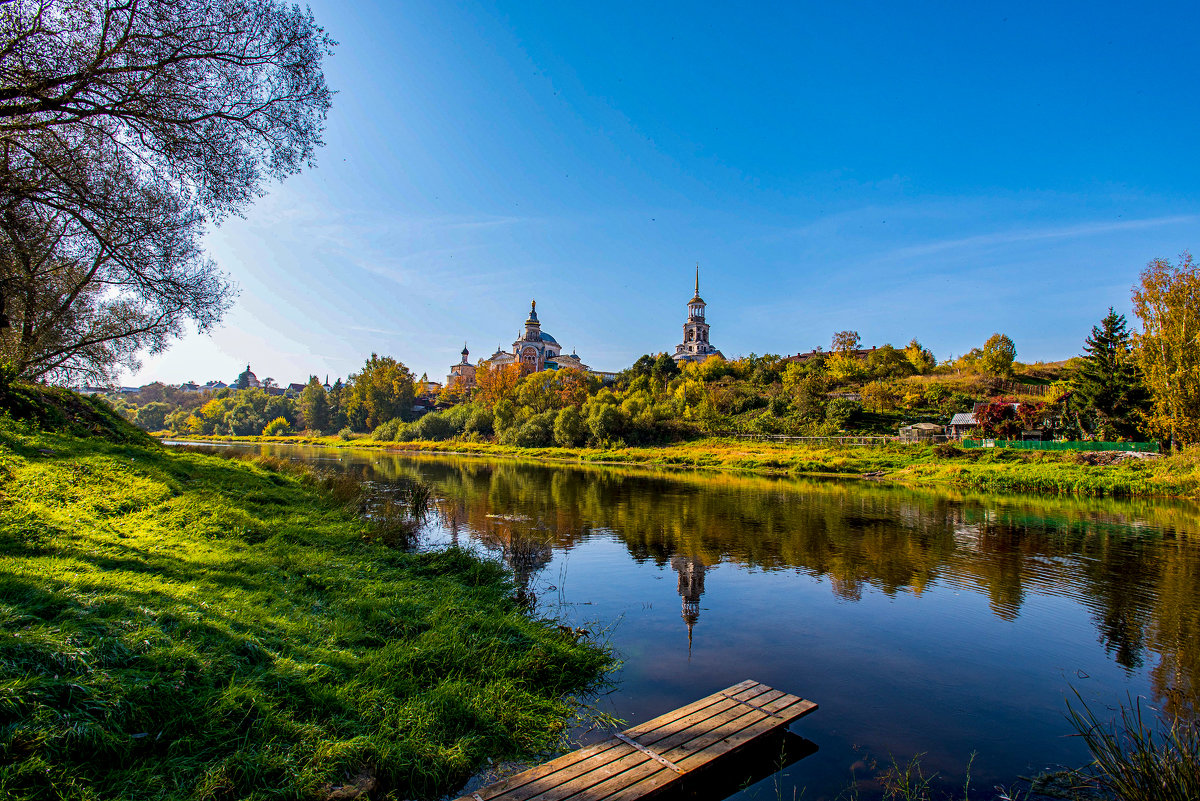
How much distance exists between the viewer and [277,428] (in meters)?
96.8

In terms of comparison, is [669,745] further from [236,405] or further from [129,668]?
[236,405]

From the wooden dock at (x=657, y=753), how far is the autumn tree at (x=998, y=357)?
76122mm

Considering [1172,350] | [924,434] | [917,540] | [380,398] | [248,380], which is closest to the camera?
[917,540]

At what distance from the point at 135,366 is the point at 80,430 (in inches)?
361

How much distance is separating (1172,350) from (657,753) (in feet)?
141

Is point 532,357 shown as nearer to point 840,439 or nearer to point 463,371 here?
point 463,371

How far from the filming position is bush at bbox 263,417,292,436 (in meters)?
95.0

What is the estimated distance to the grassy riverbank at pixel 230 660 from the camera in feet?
13.1

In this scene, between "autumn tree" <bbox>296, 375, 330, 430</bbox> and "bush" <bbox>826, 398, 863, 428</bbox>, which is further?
"autumn tree" <bbox>296, 375, 330, 430</bbox>

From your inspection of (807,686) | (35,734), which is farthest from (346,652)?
(807,686)

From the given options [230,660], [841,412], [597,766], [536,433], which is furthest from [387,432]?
[597,766]

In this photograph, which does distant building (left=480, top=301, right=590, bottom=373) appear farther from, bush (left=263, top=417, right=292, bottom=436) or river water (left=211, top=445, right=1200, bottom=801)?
river water (left=211, top=445, right=1200, bottom=801)

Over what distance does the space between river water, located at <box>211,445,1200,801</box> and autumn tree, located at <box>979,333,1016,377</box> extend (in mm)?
52272

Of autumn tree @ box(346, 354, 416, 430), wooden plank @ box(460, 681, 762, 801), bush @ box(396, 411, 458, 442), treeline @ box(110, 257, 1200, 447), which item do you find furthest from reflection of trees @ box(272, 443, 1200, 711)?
autumn tree @ box(346, 354, 416, 430)
